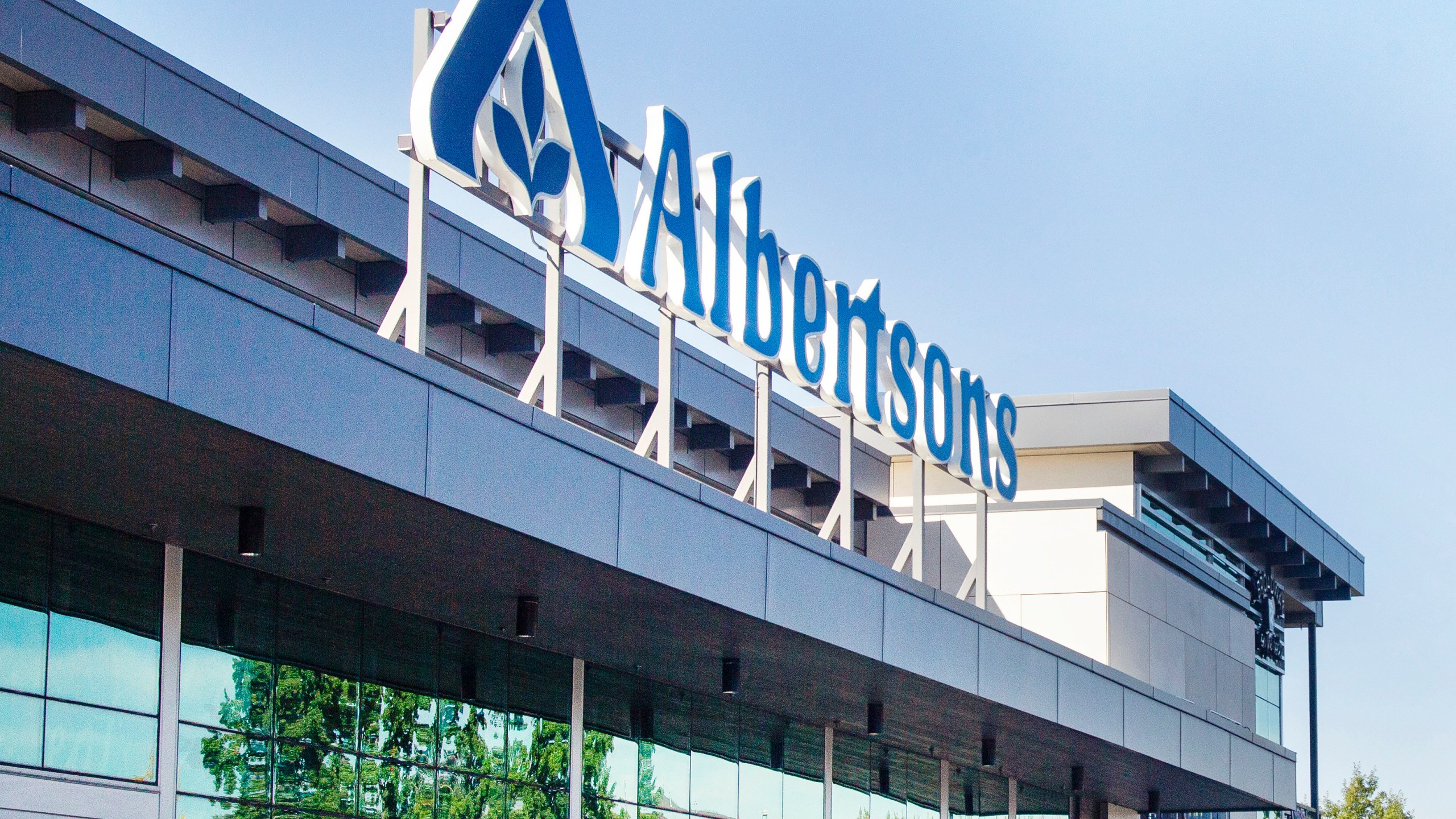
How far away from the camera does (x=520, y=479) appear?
1430 centimetres

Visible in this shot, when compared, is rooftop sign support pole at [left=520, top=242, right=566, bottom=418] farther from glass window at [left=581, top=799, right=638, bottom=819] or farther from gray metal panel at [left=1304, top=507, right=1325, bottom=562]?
gray metal panel at [left=1304, top=507, right=1325, bottom=562]

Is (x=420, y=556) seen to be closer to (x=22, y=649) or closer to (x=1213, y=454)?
(x=22, y=649)

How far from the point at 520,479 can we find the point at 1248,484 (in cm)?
2587

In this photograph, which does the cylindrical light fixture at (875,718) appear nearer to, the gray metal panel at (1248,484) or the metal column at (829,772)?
the metal column at (829,772)

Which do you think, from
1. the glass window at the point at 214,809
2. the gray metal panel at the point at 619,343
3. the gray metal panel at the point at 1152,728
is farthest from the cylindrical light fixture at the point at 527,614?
the gray metal panel at the point at 1152,728

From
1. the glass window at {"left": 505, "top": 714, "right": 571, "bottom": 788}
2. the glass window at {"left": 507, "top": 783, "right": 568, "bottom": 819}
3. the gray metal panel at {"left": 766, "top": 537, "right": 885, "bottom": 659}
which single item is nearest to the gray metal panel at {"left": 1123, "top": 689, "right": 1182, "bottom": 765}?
the gray metal panel at {"left": 766, "top": 537, "right": 885, "bottom": 659}

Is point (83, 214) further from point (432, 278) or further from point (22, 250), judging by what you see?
point (432, 278)

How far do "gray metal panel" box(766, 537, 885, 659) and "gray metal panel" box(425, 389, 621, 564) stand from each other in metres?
2.89

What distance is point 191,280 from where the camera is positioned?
11.2 m

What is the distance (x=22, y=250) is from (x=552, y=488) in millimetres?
5380

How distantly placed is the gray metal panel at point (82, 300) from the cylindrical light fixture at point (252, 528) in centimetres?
309

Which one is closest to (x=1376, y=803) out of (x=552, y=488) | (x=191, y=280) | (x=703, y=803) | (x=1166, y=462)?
(x=1166, y=462)

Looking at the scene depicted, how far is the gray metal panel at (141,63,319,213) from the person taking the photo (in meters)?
17.9

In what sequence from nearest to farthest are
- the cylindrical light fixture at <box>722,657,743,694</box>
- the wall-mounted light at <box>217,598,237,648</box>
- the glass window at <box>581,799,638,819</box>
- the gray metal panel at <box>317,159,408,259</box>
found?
1. the wall-mounted light at <box>217,598,237,648</box>
2. the gray metal panel at <box>317,159,408,259</box>
3. the cylindrical light fixture at <box>722,657,743,694</box>
4. the glass window at <box>581,799,638,819</box>
